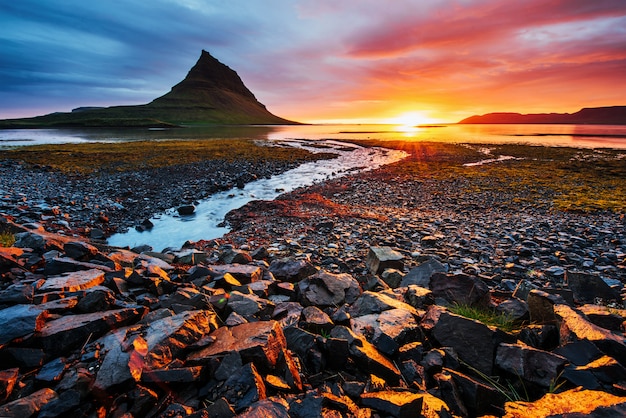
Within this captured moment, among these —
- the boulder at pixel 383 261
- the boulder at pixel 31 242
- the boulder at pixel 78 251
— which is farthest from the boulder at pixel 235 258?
the boulder at pixel 31 242

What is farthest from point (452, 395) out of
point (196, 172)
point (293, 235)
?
point (196, 172)

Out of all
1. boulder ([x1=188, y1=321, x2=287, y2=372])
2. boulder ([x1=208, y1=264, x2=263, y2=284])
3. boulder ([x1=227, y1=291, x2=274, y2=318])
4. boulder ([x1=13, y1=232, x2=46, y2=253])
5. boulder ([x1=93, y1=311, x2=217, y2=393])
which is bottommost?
boulder ([x1=208, y1=264, x2=263, y2=284])

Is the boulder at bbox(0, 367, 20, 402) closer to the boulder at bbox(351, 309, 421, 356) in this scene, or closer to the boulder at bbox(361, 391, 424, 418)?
the boulder at bbox(361, 391, 424, 418)

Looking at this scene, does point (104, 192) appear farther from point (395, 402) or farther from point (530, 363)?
point (530, 363)

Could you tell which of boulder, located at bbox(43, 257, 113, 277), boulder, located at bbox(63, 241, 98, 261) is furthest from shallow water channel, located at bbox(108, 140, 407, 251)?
boulder, located at bbox(43, 257, 113, 277)

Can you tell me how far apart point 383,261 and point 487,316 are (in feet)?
11.6

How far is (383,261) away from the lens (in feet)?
29.1

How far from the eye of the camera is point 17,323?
4016 millimetres

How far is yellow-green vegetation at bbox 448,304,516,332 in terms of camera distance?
17.3 feet

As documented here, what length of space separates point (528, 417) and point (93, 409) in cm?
461

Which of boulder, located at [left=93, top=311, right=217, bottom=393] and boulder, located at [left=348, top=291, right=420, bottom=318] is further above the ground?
boulder, located at [left=93, top=311, right=217, bottom=393]

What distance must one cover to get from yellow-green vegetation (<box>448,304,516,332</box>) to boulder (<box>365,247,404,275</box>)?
117 inches

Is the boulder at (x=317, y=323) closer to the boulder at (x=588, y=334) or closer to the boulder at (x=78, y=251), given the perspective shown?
the boulder at (x=588, y=334)

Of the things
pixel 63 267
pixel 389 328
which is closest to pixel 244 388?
pixel 389 328
